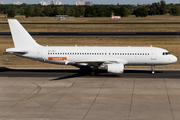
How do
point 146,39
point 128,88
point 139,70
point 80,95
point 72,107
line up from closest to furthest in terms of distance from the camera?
point 72,107 < point 80,95 < point 128,88 < point 139,70 < point 146,39

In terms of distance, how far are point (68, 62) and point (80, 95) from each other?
12.1m

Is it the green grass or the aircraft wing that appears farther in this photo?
the green grass

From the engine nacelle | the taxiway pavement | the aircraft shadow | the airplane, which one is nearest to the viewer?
the taxiway pavement

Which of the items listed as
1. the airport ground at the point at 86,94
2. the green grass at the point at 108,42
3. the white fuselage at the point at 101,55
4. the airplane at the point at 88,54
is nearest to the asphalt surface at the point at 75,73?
the airport ground at the point at 86,94

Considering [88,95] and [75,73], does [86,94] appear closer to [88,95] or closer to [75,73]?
[88,95]

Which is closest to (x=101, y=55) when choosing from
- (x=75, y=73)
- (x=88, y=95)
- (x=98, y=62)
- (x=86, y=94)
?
(x=98, y=62)

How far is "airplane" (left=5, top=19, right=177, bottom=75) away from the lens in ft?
141

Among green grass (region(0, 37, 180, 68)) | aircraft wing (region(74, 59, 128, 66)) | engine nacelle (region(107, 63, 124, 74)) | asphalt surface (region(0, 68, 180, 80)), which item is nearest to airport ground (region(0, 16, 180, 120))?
asphalt surface (region(0, 68, 180, 80))

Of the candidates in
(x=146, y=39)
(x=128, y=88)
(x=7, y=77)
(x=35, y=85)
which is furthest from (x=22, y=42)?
(x=146, y=39)

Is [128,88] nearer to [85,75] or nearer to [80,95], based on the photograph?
[80,95]

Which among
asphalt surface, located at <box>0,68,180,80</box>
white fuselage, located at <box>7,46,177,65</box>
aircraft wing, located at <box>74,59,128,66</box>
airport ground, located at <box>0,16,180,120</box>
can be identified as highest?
white fuselage, located at <box>7,46,177,65</box>

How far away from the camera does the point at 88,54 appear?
142ft

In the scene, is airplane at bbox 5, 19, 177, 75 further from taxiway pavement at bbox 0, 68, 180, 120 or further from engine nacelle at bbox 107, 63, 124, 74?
taxiway pavement at bbox 0, 68, 180, 120

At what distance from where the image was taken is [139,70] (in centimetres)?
4784
